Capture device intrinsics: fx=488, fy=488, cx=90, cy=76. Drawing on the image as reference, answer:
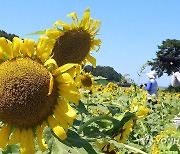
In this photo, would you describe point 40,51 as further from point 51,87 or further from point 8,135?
point 8,135

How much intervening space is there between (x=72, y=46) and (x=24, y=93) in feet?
1.40

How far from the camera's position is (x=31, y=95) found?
1.18 meters

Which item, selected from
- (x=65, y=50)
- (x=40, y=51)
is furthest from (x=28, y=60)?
(x=65, y=50)

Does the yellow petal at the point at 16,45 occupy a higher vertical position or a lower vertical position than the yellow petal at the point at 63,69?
higher

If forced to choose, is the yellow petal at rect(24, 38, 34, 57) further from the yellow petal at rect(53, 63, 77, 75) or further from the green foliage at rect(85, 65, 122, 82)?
the green foliage at rect(85, 65, 122, 82)

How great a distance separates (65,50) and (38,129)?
351mm

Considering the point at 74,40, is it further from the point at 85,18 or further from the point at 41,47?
the point at 41,47

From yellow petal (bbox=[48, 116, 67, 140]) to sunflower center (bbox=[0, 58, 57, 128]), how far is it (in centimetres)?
2

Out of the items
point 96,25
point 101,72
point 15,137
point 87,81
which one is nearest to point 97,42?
point 96,25

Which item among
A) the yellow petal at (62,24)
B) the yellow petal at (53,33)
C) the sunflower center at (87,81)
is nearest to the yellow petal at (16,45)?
the yellow petal at (53,33)

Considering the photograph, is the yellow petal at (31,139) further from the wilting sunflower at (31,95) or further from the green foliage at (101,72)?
the green foliage at (101,72)

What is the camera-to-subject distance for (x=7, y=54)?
1268 millimetres

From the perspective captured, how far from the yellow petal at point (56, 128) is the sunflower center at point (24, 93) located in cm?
2

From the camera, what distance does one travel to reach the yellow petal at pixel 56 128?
114 centimetres
